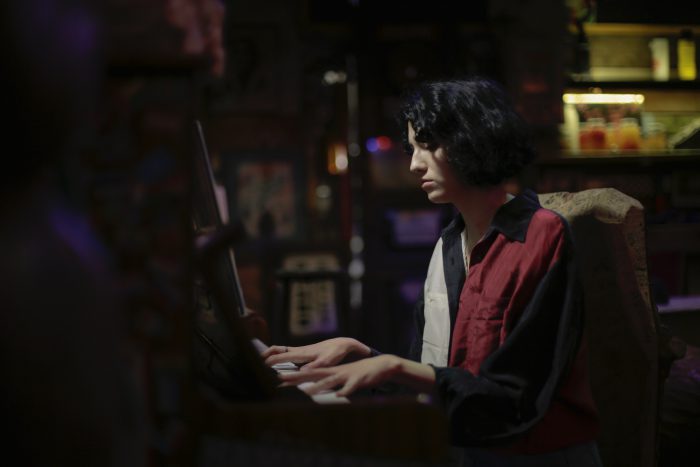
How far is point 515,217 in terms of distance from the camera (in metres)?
1.63

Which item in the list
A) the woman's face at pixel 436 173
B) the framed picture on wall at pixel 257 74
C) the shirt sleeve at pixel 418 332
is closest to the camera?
the woman's face at pixel 436 173

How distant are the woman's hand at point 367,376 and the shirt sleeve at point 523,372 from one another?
38 millimetres

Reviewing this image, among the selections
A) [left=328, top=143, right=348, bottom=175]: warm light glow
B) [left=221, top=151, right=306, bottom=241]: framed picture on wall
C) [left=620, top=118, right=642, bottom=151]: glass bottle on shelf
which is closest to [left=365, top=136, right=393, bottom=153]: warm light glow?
[left=328, top=143, right=348, bottom=175]: warm light glow

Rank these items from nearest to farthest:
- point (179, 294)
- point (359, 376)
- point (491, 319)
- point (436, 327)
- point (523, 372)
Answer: point (179, 294) → point (359, 376) → point (523, 372) → point (491, 319) → point (436, 327)

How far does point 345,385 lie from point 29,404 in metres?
0.56

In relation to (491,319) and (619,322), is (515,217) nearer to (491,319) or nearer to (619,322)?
(491,319)

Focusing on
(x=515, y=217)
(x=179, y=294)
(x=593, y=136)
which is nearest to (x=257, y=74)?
(x=593, y=136)

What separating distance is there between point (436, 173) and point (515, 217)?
22 cm

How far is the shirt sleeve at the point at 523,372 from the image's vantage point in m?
1.36

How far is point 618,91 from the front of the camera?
18.6 feet

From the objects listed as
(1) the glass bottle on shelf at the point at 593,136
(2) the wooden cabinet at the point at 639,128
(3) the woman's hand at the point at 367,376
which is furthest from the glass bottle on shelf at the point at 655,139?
(3) the woman's hand at the point at 367,376

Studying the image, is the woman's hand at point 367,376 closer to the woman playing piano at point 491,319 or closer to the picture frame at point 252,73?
the woman playing piano at point 491,319

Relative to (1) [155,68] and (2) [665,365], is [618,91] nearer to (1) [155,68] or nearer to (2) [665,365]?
(2) [665,365]

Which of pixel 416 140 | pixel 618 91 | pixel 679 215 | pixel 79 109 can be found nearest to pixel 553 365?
pixel 416 140
